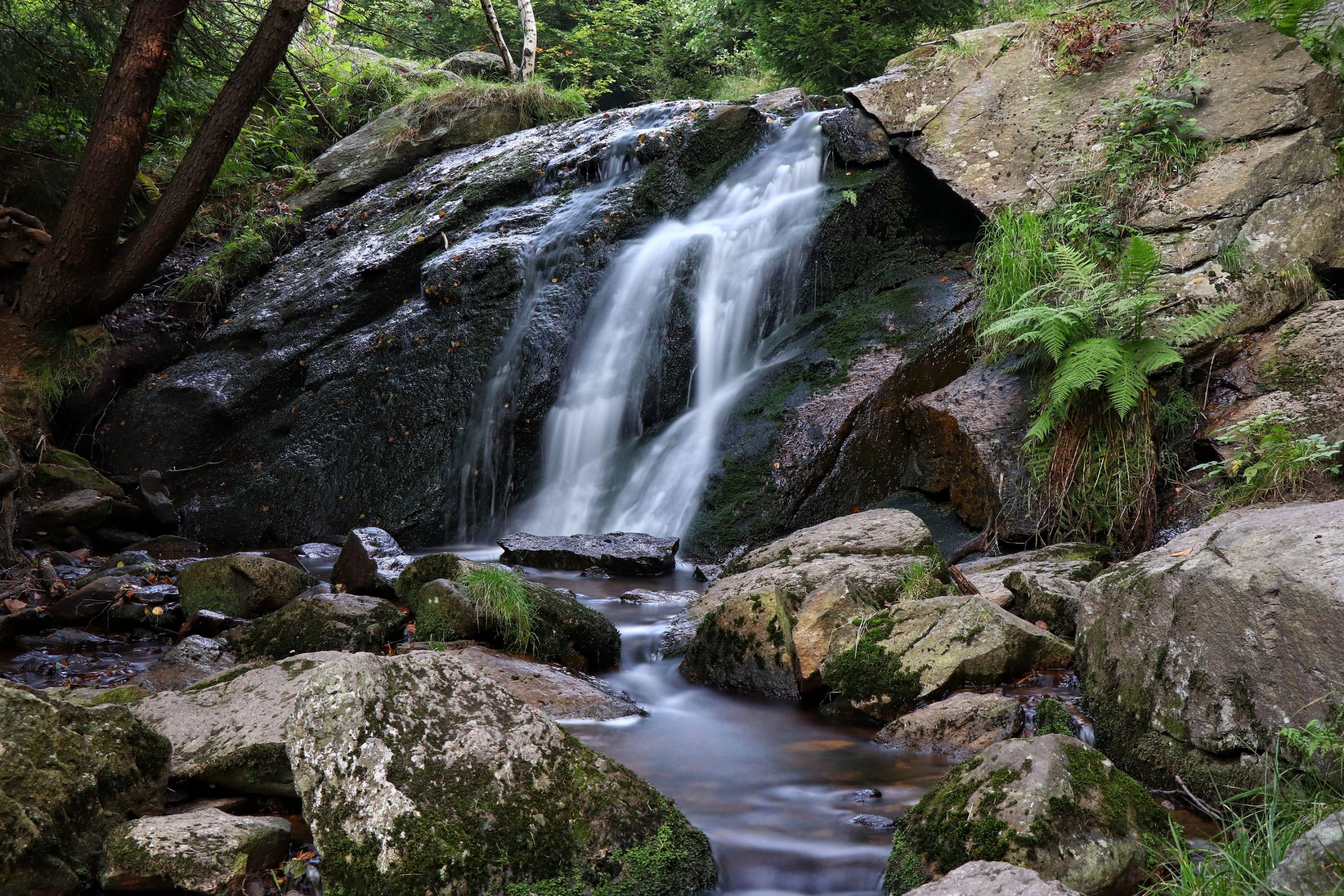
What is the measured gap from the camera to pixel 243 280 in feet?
35.4

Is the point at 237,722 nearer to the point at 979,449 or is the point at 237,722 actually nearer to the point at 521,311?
the point at 979,449

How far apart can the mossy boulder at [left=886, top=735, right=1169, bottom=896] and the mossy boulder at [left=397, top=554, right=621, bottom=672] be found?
2.44m

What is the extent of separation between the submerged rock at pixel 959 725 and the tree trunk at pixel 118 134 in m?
7.42

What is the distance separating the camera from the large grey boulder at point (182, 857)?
2547 millimetres

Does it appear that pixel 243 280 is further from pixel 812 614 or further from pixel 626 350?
pixel 812 614

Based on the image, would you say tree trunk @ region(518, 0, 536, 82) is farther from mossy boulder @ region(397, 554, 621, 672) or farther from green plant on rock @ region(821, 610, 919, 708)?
green plant on rock @ region(821, 610, 919, 708)

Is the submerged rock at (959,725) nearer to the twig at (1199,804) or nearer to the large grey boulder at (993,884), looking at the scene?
the twig at (1199,804)

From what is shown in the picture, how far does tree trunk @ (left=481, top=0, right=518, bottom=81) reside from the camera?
13555mm

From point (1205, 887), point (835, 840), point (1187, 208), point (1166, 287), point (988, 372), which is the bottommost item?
point (835, 840)

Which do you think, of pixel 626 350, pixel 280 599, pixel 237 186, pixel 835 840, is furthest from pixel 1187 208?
pixel 237 186

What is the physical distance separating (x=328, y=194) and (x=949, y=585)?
10225mm

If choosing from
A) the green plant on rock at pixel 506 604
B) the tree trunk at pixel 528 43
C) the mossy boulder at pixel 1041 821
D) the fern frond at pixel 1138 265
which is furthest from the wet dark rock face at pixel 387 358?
the mossy boulder at pixel 1041 821

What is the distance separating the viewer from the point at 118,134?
24.6ft

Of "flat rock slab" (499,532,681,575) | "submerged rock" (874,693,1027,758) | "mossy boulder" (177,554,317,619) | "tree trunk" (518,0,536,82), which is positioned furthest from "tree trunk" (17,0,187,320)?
"tree trunk" (518,0,536,82)
